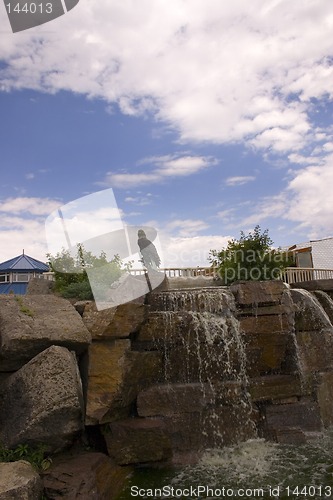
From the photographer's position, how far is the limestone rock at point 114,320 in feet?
26.0

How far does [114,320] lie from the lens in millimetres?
8047

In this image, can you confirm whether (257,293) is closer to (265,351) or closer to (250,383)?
(265,351)

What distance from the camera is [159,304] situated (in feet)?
32.8

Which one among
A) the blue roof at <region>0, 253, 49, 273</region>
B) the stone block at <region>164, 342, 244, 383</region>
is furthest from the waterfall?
the blue roof at <region>0, 253, 49, 273</region>

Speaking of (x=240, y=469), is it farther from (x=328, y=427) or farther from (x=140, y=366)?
(x=328, y=427)

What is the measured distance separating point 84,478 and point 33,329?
96.3 inches

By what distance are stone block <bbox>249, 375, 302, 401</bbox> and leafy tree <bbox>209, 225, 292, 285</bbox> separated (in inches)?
201

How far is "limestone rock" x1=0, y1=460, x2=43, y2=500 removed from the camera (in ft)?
17.5

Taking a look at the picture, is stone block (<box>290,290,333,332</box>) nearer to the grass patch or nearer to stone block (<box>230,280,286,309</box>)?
stone block (<box>230,280,286,309</box>)

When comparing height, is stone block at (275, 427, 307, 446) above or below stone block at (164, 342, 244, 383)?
below

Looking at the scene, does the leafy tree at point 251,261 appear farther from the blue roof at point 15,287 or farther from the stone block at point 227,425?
the blue roof at point 15,287

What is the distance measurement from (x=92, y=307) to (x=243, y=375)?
349cm

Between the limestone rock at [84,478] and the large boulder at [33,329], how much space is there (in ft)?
5.69

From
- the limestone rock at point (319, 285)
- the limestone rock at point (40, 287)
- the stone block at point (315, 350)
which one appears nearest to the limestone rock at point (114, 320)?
the stone block at point (315, 350)
